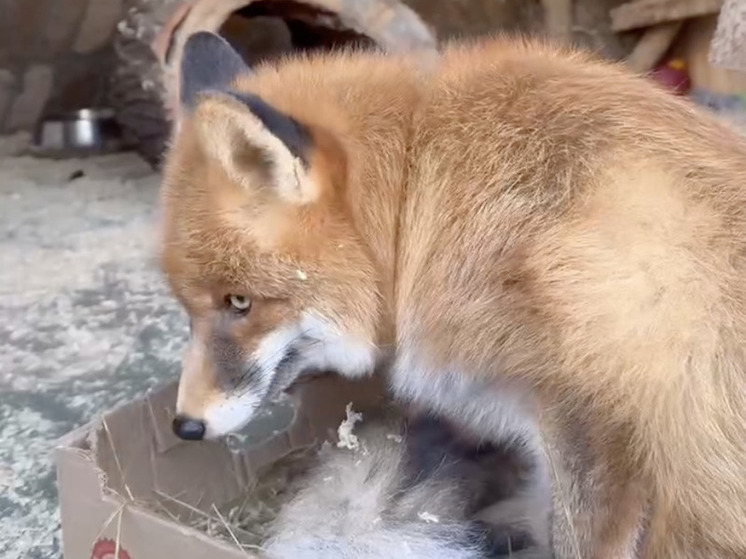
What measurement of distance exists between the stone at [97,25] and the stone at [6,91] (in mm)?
289

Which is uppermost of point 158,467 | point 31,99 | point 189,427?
point 189,427

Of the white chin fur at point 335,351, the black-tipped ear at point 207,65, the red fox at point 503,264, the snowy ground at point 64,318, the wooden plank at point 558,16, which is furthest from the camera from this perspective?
the wooden plank at point 558,16

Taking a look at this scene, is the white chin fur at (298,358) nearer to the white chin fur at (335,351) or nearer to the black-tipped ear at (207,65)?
the white chin fur at (335,351)

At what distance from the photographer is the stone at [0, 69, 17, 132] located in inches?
159

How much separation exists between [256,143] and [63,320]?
1.59m

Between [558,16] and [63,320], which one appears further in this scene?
[558,16]

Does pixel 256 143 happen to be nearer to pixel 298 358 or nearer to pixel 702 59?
pixel 298 358

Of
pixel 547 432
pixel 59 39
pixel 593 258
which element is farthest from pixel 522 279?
pixel 59 39

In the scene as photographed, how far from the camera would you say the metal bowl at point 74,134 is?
4160mm

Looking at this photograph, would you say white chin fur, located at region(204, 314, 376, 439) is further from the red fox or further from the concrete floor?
the concrete floor

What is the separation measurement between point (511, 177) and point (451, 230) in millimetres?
100

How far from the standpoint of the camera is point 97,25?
162 inches

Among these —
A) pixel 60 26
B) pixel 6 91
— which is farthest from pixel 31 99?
pixel 60 26

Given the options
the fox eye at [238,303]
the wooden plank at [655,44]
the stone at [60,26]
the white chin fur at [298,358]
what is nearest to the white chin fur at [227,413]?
the white chin fur at [298,358]
